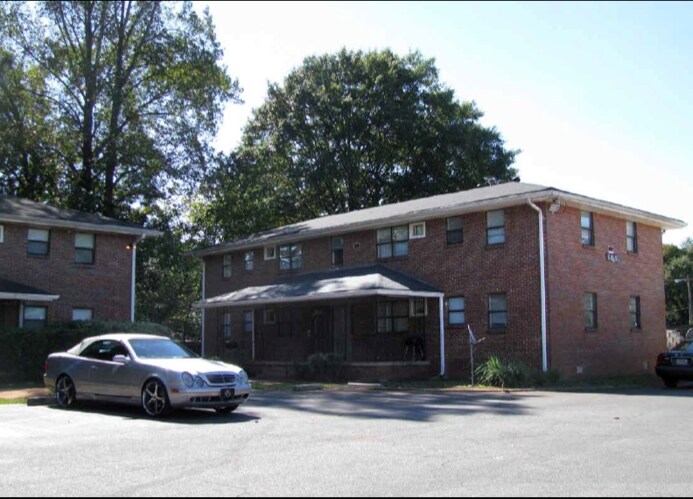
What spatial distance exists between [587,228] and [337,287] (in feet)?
28.2

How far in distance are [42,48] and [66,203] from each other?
7.65m

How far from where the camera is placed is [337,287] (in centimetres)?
2509

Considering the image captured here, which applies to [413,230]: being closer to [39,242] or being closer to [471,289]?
[471,289]

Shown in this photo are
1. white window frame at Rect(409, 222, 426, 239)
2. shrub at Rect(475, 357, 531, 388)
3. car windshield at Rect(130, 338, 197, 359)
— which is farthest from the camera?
white window frame at Rect(409, 222, 426, 239)

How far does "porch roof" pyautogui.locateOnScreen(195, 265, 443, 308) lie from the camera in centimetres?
2366

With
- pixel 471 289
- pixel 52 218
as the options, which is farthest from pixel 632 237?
pixel 52 218

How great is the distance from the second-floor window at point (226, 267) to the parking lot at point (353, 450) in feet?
63.3

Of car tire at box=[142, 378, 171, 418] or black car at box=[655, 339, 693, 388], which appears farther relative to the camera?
black car at box=[655, 339, 693, 388]

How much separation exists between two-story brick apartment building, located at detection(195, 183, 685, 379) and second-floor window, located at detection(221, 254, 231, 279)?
363 centimetres

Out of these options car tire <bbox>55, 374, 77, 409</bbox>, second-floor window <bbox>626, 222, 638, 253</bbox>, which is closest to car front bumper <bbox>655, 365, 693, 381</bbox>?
second-floor window <bbox>626, 222, 638, 253</bbox>

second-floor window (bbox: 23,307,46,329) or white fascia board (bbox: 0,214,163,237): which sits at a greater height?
white fascia board (bbox: 0,214,163,237)

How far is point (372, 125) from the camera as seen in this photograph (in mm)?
45344

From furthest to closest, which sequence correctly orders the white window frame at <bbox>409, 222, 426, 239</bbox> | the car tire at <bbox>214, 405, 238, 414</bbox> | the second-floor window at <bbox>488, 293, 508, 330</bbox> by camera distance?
the white window frame at <bbox>409, 222, 426, 239</bbox>
the second-floor window at <bbox>488, 293, 508, 330</bbox>
the car tire at <bbox>214, 405, 238, 414</bbox>

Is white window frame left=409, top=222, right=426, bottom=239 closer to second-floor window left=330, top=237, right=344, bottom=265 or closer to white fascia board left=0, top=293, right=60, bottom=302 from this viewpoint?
second-floor window left=330, top=237, right=344, bottom=265
